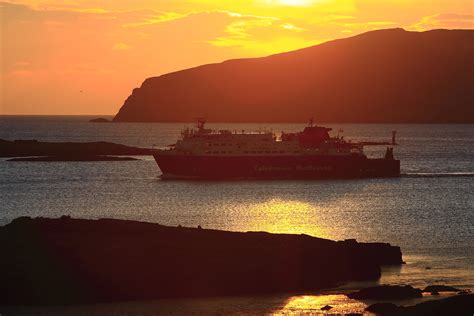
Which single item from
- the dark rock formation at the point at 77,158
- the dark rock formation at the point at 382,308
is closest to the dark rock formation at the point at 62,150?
the dark rock formation at the point at 77,158

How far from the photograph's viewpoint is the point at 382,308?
33.1 m

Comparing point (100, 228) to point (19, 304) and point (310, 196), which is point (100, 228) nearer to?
point (19, 304)

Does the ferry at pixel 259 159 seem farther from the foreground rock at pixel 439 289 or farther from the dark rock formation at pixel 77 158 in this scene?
the foreground rock at pixel 439 289

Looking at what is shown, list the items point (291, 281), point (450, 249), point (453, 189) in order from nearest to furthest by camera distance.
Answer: point (291, 281) < point (450, 249) < point (453, 189)

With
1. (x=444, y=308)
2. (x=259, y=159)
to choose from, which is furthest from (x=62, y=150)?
(x=444, y=308)

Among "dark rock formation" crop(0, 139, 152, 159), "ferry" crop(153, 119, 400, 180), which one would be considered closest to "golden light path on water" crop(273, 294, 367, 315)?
"ferry" crop(153, 119, 400, 180)

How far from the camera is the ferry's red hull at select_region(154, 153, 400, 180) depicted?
349 ft


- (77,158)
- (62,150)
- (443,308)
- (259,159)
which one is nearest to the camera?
(443,308)

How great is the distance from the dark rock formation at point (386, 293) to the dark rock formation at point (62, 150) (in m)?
111

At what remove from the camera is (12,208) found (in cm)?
6994

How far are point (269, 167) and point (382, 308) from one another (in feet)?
246

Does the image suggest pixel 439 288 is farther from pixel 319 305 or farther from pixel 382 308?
pixel 319 305

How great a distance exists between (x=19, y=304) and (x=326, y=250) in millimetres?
10866

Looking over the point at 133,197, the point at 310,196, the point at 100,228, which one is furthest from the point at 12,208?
the point at 100,228
